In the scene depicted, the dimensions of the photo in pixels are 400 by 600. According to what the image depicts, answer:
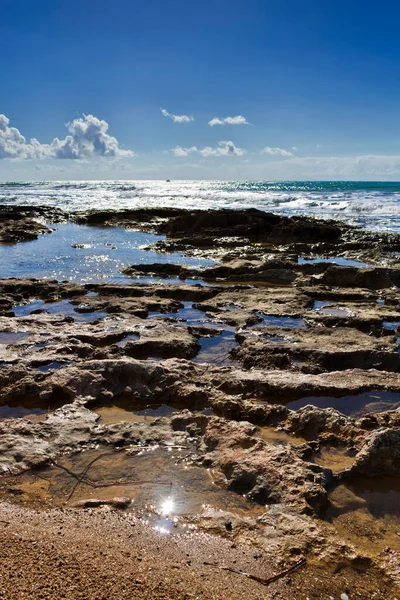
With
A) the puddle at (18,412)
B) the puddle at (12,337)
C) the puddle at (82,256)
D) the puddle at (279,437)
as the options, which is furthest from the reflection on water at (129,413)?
the puddle at (82,256)

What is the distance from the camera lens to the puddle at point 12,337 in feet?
24.9

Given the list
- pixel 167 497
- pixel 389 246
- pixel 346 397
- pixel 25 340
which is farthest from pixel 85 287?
pixel 389 246

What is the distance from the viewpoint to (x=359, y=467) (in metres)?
4.24

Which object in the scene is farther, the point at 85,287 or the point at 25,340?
the point at 85,287

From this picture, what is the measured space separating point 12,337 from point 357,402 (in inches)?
229

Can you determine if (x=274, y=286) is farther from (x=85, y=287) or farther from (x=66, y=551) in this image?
(x=66, y=551)

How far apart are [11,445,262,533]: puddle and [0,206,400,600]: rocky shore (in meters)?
0.02

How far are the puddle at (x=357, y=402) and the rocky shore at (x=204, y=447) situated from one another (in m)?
0.03

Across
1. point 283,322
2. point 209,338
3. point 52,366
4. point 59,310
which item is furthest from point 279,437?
point 59,310

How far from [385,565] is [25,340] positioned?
623cm

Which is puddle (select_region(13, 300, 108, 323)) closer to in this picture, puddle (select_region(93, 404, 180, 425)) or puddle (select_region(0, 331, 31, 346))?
puddle (select_region(0, 331, 31, 346))

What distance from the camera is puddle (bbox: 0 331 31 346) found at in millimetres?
7597

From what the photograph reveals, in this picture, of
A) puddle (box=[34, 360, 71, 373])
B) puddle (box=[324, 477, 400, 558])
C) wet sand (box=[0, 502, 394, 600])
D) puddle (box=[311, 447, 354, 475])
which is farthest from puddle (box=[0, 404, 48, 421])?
puddle (box=[324, 477, 400, 558])

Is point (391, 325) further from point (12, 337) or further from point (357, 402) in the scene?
point (12, 337)
